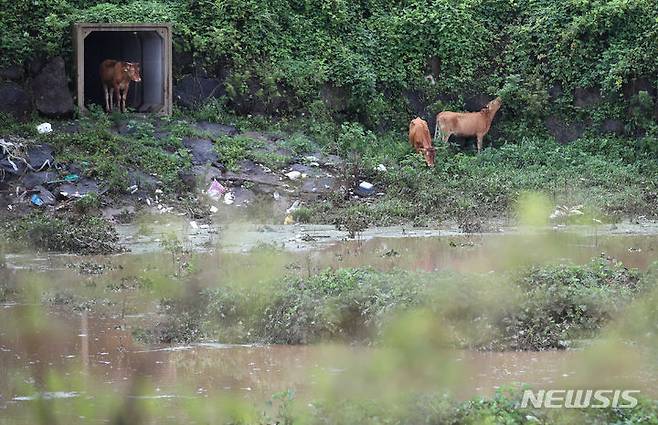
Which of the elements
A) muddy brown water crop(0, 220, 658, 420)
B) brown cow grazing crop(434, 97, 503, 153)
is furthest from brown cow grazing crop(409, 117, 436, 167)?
muddy brown water crop(0, 220, 658, 420)

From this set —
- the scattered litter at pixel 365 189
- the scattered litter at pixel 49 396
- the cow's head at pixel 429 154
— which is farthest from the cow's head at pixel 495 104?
the scattered litter at pixel 49 396

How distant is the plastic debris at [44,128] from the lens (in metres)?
17.0

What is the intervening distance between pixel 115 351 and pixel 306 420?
292cm

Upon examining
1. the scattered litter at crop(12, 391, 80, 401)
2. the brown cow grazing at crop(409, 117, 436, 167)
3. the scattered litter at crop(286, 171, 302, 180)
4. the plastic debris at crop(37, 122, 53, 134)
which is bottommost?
the scattered litter at crop(286, 171, 302, 180)

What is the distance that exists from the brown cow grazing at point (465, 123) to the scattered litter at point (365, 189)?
128 inches

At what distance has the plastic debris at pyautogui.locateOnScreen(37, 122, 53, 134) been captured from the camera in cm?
1700

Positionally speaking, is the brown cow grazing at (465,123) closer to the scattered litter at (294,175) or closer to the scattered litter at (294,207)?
the scattered litter at (294,175)

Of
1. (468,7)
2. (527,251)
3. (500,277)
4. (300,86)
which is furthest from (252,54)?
(500,277)

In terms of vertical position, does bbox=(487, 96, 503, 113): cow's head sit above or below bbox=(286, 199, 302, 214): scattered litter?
above

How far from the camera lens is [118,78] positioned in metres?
19.0

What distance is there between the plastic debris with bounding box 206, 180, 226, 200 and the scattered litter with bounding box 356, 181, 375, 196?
6.60ft

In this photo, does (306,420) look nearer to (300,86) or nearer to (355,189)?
(355,189)

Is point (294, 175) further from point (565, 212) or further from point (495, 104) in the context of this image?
point (495, 104)

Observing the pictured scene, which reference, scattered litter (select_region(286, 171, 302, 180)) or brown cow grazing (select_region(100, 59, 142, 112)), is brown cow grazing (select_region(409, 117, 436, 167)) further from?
brown cow grazing (select_region(100, 59, 142, 112))
